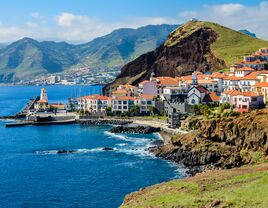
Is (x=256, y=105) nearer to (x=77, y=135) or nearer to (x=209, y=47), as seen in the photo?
(x=77, y=135)

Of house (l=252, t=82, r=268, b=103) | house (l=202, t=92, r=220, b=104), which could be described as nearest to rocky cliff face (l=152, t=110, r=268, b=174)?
house (l=252, t=82, r=268, b=103)

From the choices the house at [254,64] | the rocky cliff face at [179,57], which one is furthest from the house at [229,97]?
the rocky cliff face at [179,57]

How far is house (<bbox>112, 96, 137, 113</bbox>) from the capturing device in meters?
135

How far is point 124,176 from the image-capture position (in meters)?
66.6

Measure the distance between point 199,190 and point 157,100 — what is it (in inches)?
3425

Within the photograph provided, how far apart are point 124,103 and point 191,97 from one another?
2230cm

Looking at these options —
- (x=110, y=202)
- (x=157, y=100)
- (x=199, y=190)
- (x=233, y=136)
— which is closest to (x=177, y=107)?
(x=157, y=100)

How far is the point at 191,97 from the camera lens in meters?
120

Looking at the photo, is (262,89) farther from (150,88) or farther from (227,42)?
(227,42)

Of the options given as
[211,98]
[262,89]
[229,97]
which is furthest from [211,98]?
[262,89]

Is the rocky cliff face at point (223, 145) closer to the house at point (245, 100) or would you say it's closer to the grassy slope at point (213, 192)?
the grassy slope at point (213, 192)

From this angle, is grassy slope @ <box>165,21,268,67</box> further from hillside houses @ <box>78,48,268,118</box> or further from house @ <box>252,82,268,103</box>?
house @ <box>252,82,268,103</box>

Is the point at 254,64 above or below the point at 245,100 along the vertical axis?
above

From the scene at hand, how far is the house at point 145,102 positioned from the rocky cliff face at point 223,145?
48192 mm
